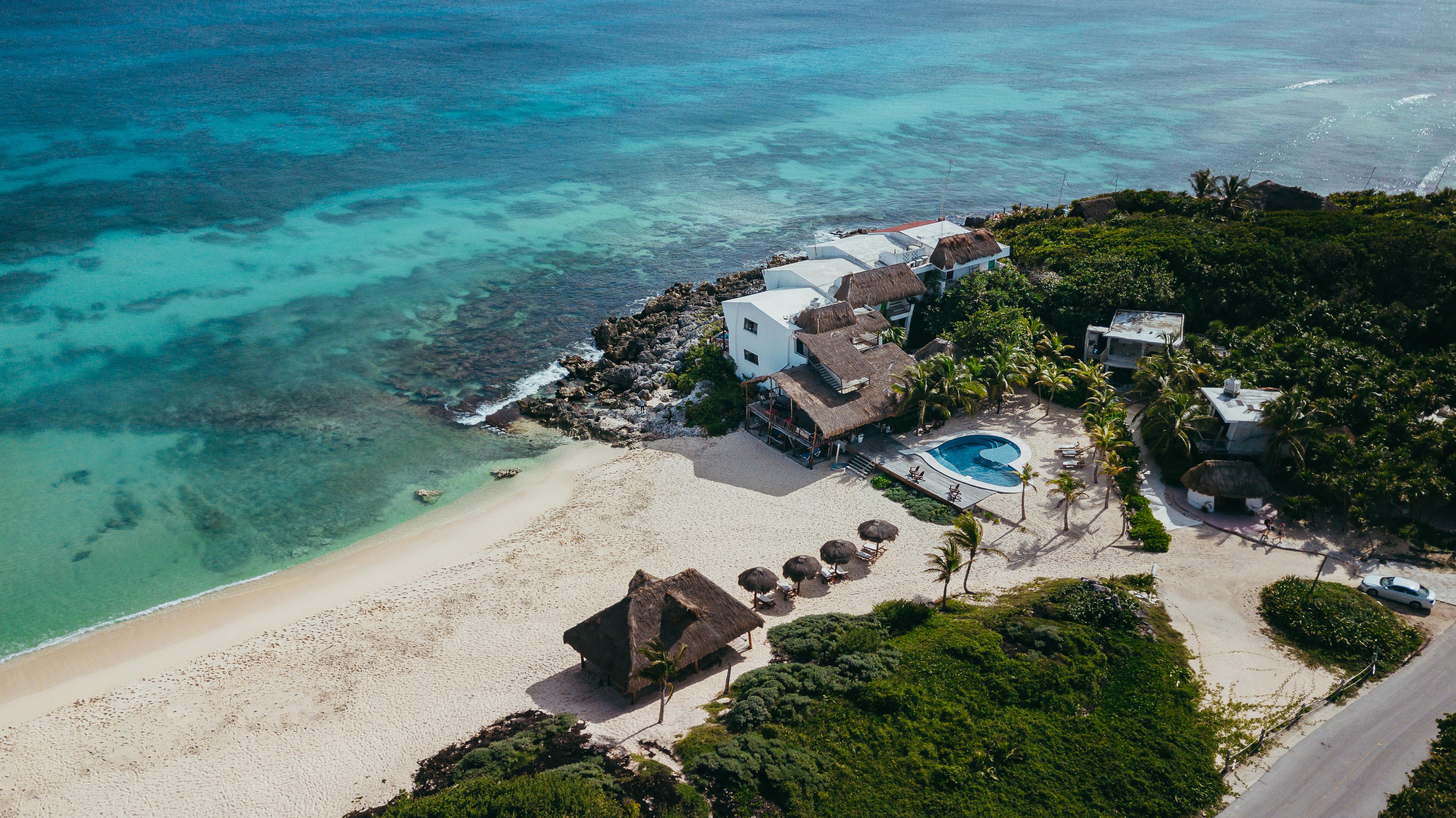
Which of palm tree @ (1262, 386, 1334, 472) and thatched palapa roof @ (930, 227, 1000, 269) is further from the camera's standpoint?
thatched palapa roof @ (930, 227, 1000, 269)

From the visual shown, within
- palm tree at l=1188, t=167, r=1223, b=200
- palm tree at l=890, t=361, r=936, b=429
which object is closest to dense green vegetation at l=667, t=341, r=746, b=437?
palm tree at l=890, t=361, r=936, b=429

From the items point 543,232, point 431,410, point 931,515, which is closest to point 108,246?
point 543,232

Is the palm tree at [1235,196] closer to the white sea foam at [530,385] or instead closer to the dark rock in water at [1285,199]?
the dark rock in water at [1285,199]

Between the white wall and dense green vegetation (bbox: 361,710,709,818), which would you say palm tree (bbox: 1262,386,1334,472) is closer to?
the white wall

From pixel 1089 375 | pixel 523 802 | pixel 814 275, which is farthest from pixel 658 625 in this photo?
pixel 814 275

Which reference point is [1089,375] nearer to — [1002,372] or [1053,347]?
[1053,347]

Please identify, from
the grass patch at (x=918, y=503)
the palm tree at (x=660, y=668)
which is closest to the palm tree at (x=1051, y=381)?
the grass patch at (x=918, y=503)
